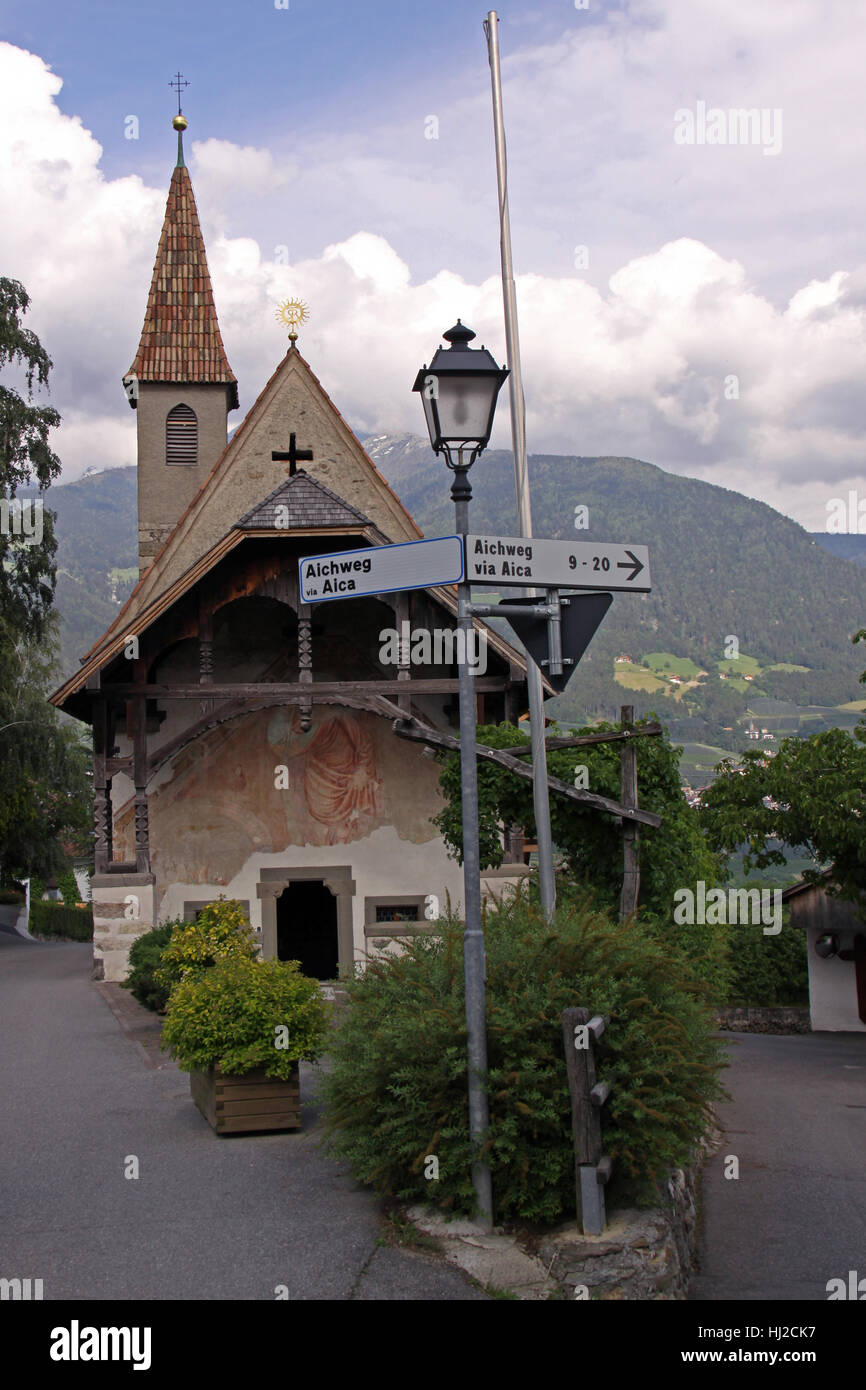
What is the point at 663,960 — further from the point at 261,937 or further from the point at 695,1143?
the point at 261,937

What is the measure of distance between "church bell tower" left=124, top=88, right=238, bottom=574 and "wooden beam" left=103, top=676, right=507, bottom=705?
315 inches

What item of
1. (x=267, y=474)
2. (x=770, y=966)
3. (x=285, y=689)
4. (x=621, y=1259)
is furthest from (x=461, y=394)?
(x=770, y=966)

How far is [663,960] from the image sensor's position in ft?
23.8

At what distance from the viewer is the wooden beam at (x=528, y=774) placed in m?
12.3

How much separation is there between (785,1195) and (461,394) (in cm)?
574

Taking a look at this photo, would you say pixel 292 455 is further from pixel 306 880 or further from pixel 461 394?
pixel 461 394

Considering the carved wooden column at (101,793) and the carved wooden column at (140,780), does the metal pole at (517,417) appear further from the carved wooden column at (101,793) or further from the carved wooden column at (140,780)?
the carved wooden column at (101,793)

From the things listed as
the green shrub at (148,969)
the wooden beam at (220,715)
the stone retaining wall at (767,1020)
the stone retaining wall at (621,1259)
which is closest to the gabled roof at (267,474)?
the wooden beam at (220,715)

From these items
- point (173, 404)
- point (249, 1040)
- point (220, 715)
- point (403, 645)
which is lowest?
point (249, 1040)

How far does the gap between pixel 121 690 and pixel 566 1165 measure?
13832 millimetres

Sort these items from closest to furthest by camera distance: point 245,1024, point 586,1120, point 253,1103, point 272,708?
point 586,1120 → point 245,1024 → point 253,1103 → point 272,708

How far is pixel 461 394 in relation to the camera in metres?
6.57

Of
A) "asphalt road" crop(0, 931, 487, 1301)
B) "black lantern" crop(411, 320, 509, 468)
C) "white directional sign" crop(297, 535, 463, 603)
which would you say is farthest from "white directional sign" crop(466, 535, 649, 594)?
"asphalt road" crop(0, 931, 487, 1301)

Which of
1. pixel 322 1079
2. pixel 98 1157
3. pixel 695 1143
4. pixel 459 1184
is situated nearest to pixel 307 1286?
pixel 459 1184
